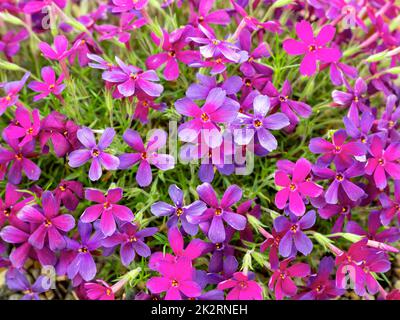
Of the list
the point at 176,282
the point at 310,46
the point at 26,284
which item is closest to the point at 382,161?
the point at 310,46

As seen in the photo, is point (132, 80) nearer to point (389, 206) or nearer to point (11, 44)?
point (11, 44)

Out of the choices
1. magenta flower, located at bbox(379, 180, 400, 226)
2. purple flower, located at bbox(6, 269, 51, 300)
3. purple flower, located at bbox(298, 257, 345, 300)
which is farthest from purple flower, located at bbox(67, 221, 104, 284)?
magenta flower, located at bbox(379, 180, 400, 226)

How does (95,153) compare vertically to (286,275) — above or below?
above

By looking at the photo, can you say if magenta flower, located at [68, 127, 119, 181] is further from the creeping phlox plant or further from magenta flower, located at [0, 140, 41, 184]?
magenta flower, located at [0, 140, 41, 184]

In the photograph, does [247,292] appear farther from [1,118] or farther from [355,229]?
[1,118]

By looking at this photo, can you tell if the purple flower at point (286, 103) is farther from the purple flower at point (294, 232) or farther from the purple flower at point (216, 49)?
the purple flower at point (294, 232)

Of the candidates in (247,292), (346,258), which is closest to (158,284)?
(247,292)
